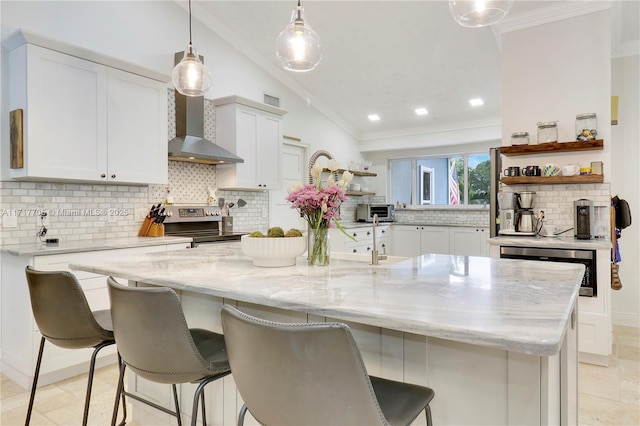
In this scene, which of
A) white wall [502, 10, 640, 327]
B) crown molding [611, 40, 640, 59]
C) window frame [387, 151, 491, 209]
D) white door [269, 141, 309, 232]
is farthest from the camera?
window frame [387, 151, 491, 209]

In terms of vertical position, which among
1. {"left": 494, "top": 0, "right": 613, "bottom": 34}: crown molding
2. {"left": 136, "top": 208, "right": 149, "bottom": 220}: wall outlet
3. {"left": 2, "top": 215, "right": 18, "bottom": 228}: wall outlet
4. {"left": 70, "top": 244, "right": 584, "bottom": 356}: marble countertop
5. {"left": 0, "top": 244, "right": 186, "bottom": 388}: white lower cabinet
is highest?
{"left": 494, "top": 0, "right": 613, "bottom": 34}: crown molding

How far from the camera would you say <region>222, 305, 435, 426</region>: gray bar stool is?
0.86m

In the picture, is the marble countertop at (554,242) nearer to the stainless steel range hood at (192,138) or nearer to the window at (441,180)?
the stainless steel range hood at (192,138)

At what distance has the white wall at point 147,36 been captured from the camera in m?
3.28

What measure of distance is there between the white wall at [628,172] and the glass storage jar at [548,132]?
113 centimetres

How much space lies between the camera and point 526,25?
360cm

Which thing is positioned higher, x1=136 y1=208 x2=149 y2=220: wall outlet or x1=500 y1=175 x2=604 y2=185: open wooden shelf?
x1=500 y1=175 x2=604 y2=185: open wooden shelf

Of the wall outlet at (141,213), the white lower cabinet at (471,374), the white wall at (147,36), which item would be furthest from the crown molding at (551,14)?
the wall outlet at (141,213)

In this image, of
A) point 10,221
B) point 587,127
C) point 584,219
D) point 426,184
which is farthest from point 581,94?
point 10,221

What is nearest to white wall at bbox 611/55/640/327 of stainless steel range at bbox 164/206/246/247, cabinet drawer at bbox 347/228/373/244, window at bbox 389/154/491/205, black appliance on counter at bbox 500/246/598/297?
black appliance on counter at bbox 500/246/598/297

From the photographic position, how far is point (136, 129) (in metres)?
3.57

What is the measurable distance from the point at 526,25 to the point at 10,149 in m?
4.37

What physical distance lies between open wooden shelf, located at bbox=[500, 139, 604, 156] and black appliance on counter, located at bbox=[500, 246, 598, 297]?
86cm

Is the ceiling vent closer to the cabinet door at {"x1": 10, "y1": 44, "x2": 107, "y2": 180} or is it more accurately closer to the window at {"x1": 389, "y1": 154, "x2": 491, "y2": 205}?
the cabinet door at {"x1": 10, "y1": 44, "x2": 107, "y2": 180}
